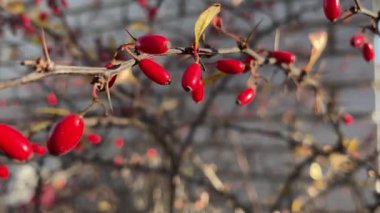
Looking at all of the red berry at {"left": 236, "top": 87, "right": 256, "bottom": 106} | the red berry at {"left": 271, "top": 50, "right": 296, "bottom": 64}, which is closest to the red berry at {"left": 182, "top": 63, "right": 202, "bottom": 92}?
the red berry at {"left": 236, "top": 87, "right": 256, "bottom": 106}

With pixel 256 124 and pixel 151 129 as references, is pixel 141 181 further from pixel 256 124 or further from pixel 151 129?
pixel 151 129

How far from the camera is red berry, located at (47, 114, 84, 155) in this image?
60 centimetres

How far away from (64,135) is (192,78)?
0.60 feet

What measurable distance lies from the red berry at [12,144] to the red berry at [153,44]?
0.61 ft

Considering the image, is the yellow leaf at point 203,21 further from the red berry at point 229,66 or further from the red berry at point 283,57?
the red berry at point 283,57

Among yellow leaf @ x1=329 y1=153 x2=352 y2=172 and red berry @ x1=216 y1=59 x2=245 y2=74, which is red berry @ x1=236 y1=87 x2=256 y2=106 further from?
yellow leaf @ x1=329 y1=153 x2=352 y2=172

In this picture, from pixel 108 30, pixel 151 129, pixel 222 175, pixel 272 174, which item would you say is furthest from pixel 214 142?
pixel 151 129

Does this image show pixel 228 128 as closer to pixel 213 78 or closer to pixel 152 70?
pixel 213 78

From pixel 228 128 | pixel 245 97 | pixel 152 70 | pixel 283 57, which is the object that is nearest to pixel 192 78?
pixel 152 70

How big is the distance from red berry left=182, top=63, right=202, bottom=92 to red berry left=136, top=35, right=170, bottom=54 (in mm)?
50

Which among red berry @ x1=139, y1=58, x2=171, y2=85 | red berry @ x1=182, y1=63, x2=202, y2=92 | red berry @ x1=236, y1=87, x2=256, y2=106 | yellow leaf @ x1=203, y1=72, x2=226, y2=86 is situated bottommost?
red berry @ x1=236, y1=87, x2=256, y2=106

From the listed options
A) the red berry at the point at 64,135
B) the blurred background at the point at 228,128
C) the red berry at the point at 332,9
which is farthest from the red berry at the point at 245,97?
the blurred background at the point at 228,128

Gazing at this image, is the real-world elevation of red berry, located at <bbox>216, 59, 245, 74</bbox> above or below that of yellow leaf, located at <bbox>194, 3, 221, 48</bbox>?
below

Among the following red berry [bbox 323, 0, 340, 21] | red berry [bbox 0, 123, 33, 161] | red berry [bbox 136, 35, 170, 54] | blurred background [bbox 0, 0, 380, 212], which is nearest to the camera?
red berry [bbox 0, 123, 33, 161]
